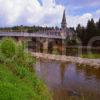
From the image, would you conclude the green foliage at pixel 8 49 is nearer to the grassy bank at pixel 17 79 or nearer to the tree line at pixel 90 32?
the grassy bank at pixel 17 79

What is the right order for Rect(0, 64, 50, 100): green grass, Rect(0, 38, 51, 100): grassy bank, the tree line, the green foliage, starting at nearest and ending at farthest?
Rect(0, 64, 50, 100): green grass, Rect(0, 38, 51, 100): grassy bank, the green foliage, the tree line

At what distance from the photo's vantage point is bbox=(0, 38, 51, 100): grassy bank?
26.0 feet

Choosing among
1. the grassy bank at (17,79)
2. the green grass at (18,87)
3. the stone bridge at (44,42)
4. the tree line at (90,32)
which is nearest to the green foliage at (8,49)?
the grassy bank at (17,79)

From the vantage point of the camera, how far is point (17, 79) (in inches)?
393

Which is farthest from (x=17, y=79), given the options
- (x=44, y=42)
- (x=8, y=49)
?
(x=44, y=42)

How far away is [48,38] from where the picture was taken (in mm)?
75125

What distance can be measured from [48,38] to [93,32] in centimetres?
1227

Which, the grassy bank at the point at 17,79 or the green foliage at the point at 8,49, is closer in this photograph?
the grassy bank at the point at 17,79

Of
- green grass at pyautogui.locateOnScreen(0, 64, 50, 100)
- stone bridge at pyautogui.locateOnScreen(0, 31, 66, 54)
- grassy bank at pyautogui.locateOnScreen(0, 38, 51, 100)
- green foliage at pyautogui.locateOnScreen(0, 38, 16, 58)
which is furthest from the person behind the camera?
stone bridge at pyautogui.locateOnScreen(0, 31, 66, 54)

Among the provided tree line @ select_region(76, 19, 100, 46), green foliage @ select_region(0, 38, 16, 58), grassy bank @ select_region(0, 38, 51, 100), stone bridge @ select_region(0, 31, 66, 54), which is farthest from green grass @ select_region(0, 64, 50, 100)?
stone bridge @ select_region(0, 31, 66, 54)

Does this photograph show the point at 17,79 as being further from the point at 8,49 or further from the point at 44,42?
the point at 44,42

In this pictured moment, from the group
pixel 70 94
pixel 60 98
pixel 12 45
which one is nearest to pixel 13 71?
pixel 12 45

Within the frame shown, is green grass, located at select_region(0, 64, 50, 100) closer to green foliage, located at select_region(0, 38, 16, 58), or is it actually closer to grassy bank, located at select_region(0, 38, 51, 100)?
grassy bank, located at select_region(0, 38, 51, 100)

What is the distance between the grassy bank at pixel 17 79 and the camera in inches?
312
